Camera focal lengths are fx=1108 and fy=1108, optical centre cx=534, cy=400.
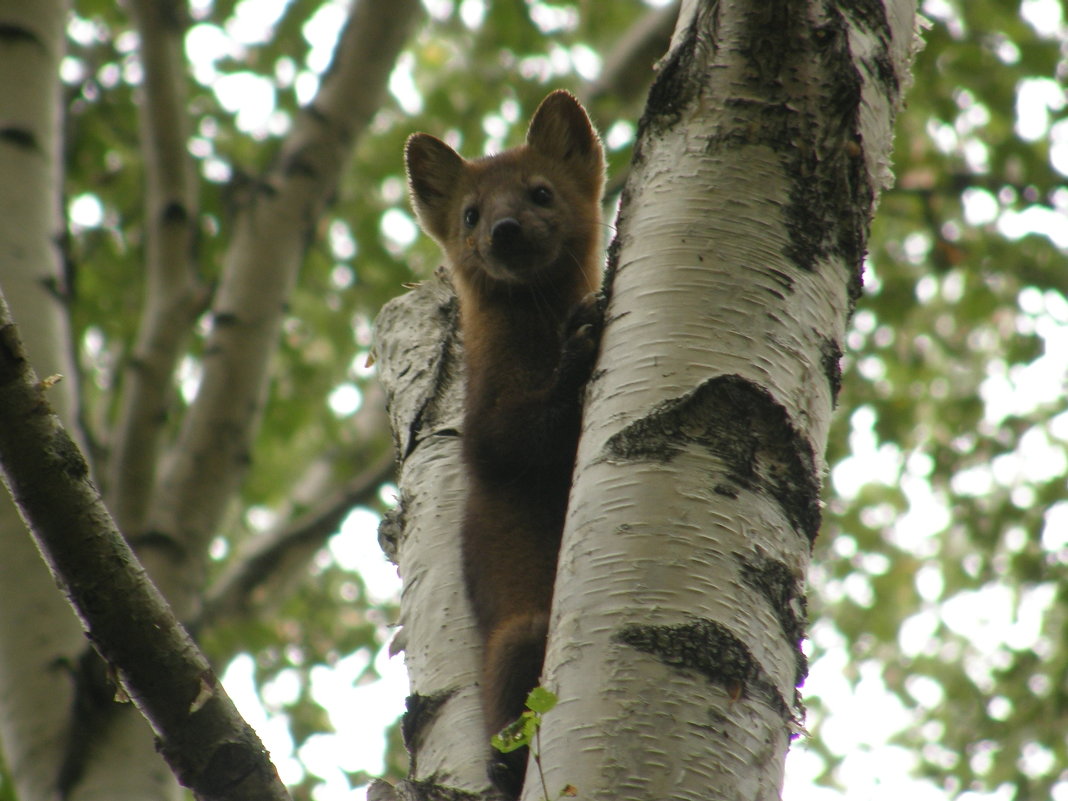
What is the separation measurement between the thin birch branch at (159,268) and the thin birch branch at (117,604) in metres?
3.36

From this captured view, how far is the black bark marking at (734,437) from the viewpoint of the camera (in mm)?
2127

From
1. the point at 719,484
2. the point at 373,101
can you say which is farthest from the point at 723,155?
the point at 373,101

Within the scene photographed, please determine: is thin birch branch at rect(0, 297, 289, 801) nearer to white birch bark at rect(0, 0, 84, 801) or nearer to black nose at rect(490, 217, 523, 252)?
white birch bark at rect(0, 0, 84, 801)

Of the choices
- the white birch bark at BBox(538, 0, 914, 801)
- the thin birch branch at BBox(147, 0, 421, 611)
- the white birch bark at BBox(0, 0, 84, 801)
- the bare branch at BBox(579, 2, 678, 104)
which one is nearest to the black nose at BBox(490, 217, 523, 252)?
the thin birch branch at BBox(147, 0, 421, 611)

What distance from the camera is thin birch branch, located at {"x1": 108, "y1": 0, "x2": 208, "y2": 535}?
5.48 metres

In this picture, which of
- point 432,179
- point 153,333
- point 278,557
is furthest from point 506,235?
point 278,557

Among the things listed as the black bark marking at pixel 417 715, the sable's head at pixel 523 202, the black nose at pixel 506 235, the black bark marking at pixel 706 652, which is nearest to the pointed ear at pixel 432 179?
the sable's head at pixel 523 202

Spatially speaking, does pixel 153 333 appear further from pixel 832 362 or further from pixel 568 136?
pixel 832 362

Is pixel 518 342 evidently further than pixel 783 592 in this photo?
Yes

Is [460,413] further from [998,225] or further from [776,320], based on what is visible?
[998,225]

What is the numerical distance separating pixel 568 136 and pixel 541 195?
50 cm

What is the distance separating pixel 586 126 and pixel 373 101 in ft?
5.05

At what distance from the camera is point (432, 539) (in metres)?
3.52

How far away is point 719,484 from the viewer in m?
2.09
